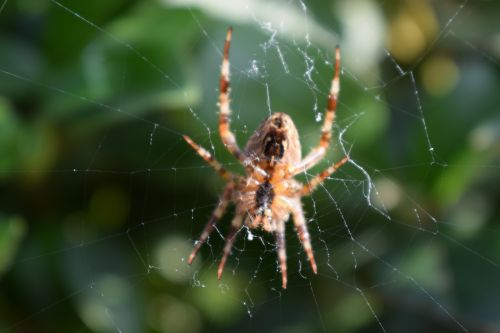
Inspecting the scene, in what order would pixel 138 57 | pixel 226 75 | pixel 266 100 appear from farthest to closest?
1. pixel 226 75
2. pixel 266 100
3. pixel 138 57

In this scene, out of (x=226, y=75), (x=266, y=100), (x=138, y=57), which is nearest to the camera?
(x=138, y=57)

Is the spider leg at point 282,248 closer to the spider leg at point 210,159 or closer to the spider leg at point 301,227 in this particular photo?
the spider leg at point 301,227

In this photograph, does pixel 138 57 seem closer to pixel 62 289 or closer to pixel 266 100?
pixel 266 100

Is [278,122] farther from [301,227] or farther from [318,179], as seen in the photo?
[301,227]

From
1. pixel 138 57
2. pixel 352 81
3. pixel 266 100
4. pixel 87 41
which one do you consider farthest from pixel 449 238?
pixel 87 41

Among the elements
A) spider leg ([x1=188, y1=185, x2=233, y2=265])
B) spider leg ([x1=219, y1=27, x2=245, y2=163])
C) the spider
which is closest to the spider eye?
the spider

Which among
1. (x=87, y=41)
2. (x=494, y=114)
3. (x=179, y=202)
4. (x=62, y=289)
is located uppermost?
(x=494, y=114)

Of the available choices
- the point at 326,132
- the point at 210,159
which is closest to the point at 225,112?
the point at 210,159
